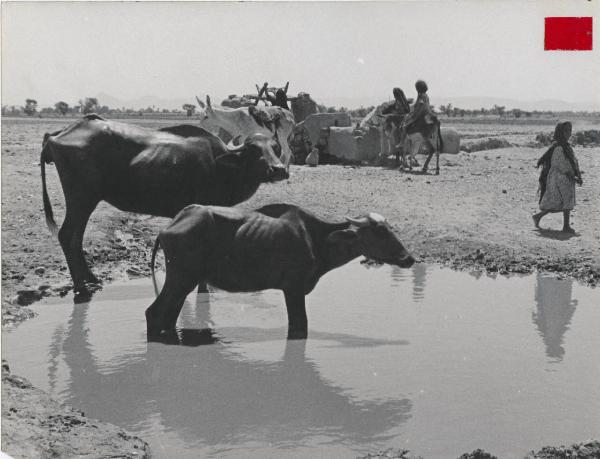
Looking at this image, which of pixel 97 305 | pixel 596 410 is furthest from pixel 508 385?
pixel 97 305

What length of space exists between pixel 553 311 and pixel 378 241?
2303mm

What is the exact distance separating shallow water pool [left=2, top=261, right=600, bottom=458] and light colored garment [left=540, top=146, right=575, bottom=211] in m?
2.86

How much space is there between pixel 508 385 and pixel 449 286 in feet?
10.4

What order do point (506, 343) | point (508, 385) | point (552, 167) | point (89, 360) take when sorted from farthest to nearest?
point (552, 167) → point (506, 343) → point (89, 360) → point (508, 385)

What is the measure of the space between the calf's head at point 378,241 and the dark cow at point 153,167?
1627 mm

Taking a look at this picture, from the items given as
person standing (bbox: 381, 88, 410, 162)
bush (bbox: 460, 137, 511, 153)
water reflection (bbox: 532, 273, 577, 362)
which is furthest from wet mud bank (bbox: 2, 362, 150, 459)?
bush (bbox: 460, 137, 511, 153)

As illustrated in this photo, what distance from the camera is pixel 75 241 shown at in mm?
8312

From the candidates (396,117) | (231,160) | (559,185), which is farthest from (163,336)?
(396,117)

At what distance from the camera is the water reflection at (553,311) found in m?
6.78

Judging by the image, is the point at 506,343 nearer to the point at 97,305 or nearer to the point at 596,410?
the point at 596,410

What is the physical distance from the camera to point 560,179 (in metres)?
11.5

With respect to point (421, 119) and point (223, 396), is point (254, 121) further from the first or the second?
point (223, 396)

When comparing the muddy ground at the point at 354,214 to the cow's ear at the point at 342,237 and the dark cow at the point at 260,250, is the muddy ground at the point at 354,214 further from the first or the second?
the cow's ear at the point at 342,237

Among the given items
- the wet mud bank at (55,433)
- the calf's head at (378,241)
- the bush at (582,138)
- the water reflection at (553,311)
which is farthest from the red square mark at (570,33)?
the bush at (582,138)
